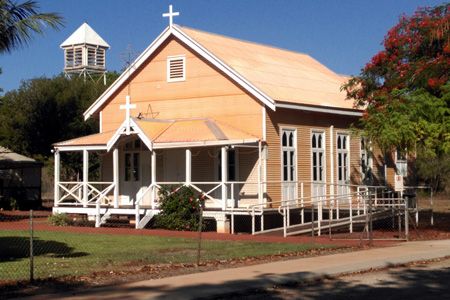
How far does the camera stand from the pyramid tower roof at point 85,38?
74.4 metres

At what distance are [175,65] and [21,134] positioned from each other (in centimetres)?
1666

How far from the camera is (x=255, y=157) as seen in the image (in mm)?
25125

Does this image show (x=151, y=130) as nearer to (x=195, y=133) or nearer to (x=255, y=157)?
(x=195, y=133)

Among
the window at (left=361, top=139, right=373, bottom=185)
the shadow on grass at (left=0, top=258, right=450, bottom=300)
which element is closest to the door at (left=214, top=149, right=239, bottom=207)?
the window at (left=361, top=139, right=373, bottom=185)

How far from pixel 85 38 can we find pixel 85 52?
67.1 inches

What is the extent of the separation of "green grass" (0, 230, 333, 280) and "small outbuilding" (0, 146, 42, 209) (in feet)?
50.5

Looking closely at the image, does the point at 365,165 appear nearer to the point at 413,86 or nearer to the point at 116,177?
the point at 413,86

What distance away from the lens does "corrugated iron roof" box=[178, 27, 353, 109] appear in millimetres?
26047

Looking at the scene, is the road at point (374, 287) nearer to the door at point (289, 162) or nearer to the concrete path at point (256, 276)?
the concrete path at point (256, 276)

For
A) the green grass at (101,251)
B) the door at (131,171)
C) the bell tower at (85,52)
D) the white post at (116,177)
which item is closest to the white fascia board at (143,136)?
the white post at (116,177)

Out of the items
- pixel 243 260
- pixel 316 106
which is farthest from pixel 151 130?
pixel 243 260

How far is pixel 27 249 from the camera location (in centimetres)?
1795

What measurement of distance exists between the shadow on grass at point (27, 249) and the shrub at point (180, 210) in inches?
193

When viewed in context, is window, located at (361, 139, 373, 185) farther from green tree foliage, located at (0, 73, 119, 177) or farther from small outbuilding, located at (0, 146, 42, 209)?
small outbuilding, located at (0, 146, 42, 209)
